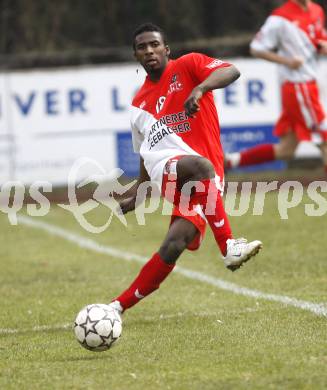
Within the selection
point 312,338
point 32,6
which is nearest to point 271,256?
point 312,338

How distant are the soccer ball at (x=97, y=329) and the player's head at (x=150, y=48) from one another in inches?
62.7

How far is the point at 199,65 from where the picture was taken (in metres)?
6.73

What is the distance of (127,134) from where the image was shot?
17422 mm

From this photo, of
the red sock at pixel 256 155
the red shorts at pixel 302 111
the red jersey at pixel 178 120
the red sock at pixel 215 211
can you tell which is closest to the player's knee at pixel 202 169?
the red sock at pixel 215 211

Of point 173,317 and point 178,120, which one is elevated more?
point 178,120

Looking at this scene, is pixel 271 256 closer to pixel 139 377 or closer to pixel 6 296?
pixel 6 296

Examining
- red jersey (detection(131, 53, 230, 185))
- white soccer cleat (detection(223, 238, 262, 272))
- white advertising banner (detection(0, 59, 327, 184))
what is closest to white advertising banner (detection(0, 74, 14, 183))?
white advertising banner (detection(0, 59, 327, 184))

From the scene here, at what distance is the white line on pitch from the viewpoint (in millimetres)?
7187

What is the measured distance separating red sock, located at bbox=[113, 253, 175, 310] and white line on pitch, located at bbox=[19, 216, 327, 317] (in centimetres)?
106

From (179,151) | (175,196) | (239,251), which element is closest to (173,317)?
(175,196)

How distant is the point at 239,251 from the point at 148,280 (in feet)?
2.05

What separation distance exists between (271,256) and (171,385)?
4981 mm

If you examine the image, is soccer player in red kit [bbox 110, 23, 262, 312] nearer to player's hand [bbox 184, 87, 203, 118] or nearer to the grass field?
player's hand [bbox 184, 87, 203, 118]

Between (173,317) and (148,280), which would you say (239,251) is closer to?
(148,280)
